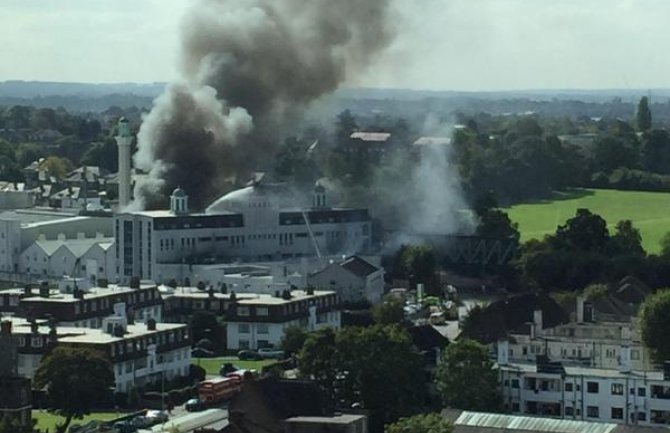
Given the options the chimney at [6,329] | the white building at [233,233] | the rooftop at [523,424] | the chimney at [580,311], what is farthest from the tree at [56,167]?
the rooftop at [523,424]

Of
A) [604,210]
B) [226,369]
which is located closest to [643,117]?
[604,210]

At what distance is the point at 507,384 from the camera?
108 ft

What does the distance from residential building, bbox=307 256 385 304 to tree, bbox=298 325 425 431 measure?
46.4 ft

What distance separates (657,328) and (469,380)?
527 centimetres

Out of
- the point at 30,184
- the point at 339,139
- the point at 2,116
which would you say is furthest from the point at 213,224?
the point at 2,116

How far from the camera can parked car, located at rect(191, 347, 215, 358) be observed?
40281 millimetres

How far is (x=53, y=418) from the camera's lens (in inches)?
1270

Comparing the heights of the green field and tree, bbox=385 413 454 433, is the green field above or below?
above

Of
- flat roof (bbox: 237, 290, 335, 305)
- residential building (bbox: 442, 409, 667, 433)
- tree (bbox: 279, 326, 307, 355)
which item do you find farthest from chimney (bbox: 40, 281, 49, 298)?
residential building (bbox: 442, 409, 667, 433)

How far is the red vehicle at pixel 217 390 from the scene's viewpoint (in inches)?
1313

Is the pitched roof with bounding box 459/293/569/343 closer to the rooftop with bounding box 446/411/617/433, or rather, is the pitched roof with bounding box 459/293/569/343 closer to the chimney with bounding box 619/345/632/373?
the chimney with bounding box 619/345/632/373

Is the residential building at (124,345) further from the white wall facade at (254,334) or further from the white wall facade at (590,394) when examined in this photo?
the white wall facade at (590,394)

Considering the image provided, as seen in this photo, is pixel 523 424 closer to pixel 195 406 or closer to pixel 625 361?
pixel 625 361

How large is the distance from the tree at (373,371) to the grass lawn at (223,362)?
172 inches
